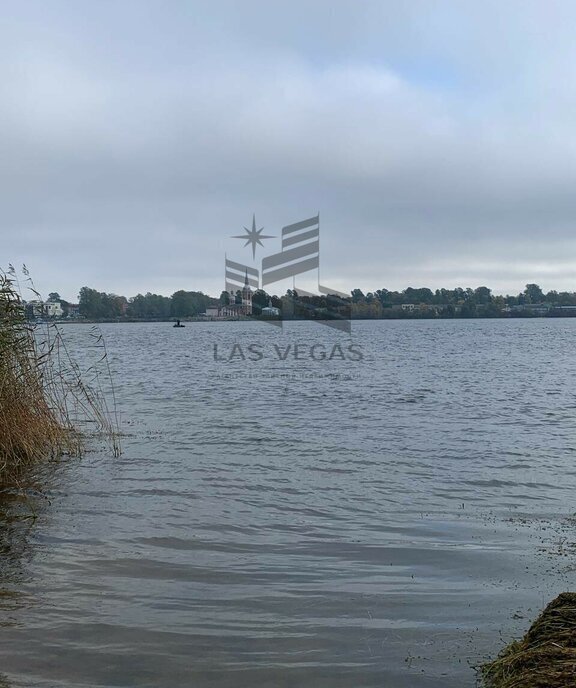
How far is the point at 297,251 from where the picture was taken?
40031 millimetres

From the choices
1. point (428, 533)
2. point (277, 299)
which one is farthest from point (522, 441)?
point (277, 299)

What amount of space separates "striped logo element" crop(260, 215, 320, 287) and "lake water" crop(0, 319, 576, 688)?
23.8 m

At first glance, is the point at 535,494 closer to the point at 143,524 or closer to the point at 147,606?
the point at 143,524

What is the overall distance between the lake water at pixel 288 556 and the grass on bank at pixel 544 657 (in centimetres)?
33

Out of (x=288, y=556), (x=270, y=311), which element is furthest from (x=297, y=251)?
(x=288, y=556)

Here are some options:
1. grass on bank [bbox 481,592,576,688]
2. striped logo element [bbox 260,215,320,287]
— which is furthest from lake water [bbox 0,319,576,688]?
striped logo element [bbox 260,215,320,287]

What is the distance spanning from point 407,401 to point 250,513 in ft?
44.3

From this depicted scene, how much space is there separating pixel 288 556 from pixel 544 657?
377cm

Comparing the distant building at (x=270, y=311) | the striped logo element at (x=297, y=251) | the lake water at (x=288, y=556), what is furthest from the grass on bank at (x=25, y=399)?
the distant building at (x=270, y=311)

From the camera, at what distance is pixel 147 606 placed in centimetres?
611

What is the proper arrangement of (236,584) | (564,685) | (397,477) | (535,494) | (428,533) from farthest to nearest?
1. (397,477)
2. (535,494)
3. (428,533)
4. (236,584)
5. (564,685)

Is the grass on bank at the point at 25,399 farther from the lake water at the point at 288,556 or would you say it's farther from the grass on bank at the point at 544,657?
the grass on bank at the point at 544,657

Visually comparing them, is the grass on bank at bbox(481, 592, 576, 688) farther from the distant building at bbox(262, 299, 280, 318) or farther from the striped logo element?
the distant building at bbox(262, 299, 280, 318)

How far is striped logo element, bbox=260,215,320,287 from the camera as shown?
39.1 meters
